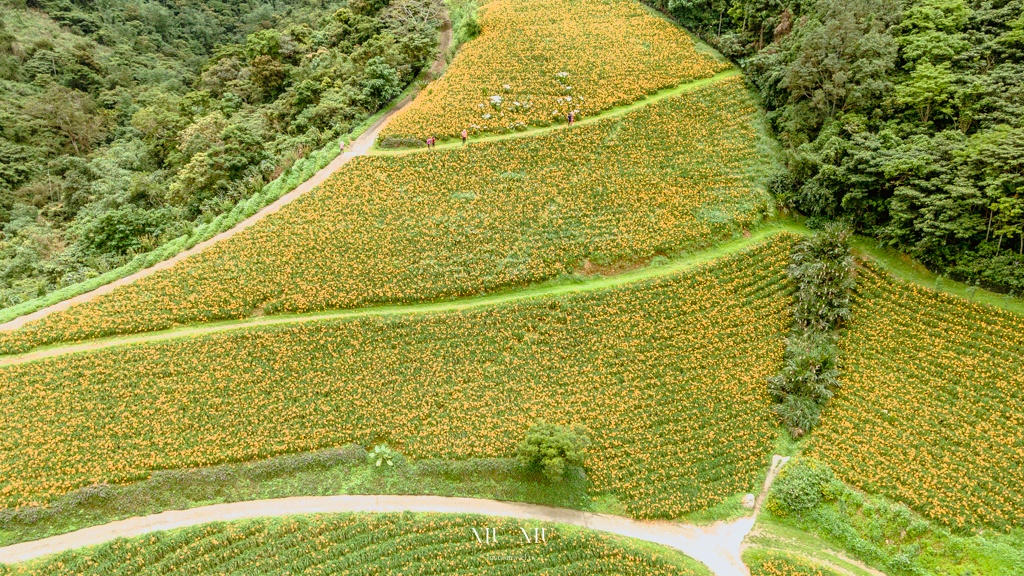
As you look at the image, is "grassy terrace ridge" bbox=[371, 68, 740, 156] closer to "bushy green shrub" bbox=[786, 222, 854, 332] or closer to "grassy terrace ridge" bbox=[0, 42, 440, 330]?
"grassy terrace ridge" bbox=[0, 42, 440, 330]

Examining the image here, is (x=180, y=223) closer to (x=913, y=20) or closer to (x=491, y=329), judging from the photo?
(x=491, y=329)

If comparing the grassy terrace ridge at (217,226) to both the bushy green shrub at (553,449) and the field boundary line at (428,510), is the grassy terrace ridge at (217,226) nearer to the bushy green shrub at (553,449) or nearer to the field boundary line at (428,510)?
the field boundary line at (428,510)

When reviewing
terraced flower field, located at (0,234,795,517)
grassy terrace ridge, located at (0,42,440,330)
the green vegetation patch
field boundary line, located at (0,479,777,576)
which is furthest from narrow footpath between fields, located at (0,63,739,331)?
the green vegetation patch

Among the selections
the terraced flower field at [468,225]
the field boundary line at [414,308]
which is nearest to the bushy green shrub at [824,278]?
the field boundary line at [414,308]

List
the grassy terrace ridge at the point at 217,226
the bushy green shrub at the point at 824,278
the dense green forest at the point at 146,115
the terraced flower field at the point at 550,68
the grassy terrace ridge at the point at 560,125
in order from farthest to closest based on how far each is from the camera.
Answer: the terraced flower field at the point at 550,68 → the grassy terrace ridge at the point at 560,125 → the dense green forest at the point at 146,115 → the grassy terrace ridge at the point at 217,226 → the bushy green shrub at the point at 824,278

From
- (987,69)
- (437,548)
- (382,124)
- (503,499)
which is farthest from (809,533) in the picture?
(382,124)

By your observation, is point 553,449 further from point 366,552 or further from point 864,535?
point 864,535
